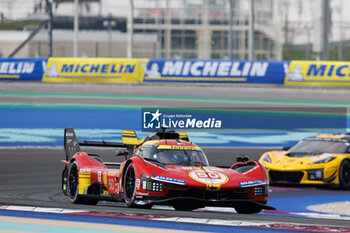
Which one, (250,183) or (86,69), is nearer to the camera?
(250,183)

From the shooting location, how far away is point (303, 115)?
1212 inches

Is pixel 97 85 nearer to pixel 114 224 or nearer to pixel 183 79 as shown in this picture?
pixel 183 79

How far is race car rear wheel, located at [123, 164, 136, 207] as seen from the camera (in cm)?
1141

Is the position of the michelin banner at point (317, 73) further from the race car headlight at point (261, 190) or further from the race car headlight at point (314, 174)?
the race car headlight at point (261, 190)

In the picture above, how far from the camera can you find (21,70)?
1468 inches

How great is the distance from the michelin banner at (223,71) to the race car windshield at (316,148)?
1740 cm

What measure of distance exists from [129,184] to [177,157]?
0.81 metres

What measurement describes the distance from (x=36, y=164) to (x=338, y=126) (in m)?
13.6

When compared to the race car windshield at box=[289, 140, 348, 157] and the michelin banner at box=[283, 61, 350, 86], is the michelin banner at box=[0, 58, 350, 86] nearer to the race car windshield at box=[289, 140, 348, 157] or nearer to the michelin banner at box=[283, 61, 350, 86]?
the michelin banner at box=[283, 61, 350, 86]

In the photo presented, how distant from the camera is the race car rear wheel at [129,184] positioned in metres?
11.4

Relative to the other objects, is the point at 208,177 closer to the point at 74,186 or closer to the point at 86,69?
the point at 74,186

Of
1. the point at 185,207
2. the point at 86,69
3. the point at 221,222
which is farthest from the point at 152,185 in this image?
the point at 86,69

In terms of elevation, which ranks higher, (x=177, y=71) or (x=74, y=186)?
(x=177, y=71)

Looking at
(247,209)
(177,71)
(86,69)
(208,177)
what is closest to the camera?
(208,177)
